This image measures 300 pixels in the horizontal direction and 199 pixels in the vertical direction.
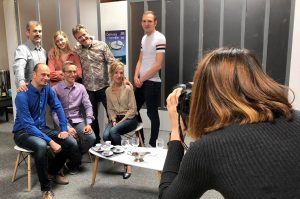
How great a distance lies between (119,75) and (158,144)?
88 centimetres

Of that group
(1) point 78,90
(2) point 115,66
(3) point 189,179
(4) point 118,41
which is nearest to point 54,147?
(1) point 78,90

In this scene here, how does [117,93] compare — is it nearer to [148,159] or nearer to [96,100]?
[96,100]

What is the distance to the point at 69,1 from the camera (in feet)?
13.1

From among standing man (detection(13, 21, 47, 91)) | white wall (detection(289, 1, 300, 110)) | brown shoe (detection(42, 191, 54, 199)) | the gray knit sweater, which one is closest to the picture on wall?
standing man (detection(13, 21, 47, 91))

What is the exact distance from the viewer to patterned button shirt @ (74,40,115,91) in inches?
122

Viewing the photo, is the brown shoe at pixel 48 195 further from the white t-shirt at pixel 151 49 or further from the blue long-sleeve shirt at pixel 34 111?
the white t-shirt at pixel 151 49

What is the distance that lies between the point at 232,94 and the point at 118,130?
7.22ft

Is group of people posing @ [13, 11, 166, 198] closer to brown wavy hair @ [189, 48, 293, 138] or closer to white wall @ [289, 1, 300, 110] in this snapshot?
white wall @ [289, 1, 300, 110]

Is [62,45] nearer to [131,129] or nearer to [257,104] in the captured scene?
[131,129]

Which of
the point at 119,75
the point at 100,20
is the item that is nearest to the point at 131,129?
the point at 119,75

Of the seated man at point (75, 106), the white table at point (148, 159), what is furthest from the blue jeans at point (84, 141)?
the white table at point (148, 159)

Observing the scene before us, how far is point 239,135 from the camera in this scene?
0.73m

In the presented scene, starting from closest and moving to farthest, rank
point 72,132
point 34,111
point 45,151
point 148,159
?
point 148,159
point 45,151
point 34,111
point 72,132

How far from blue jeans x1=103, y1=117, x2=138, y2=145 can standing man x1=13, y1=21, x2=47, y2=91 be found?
0.96 m
